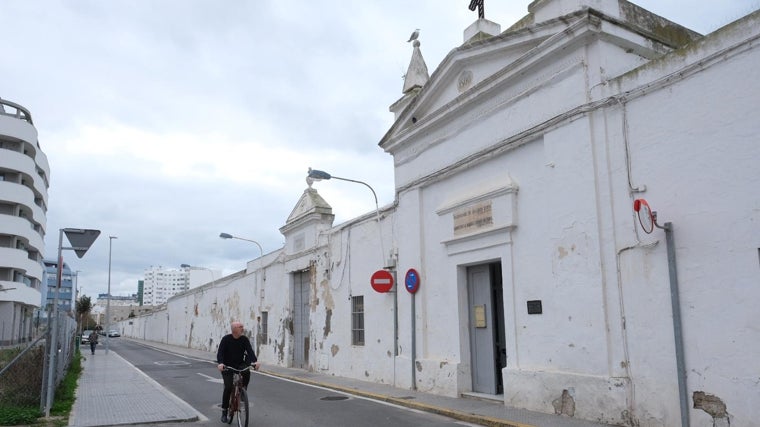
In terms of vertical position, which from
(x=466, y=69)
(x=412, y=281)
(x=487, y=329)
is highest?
(x=466, y=69)

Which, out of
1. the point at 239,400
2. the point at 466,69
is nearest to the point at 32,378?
the point at 239,400

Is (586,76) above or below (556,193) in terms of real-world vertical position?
above

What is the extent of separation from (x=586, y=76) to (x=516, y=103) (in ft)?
5.38

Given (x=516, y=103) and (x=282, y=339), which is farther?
(x=282, y=339)

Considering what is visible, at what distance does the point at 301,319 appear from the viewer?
20.6 meters

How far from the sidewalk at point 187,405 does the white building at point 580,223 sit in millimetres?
388

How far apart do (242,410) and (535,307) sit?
16.3 feet

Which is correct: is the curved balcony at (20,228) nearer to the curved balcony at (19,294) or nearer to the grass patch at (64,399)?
the curved balcony at (19,294)

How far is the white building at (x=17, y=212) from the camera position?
45219 millimetres

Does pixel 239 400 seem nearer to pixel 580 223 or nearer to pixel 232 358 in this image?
pixel 232 358

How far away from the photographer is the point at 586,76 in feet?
29.9

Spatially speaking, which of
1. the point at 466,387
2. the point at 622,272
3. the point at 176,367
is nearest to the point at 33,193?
the point at 176,367

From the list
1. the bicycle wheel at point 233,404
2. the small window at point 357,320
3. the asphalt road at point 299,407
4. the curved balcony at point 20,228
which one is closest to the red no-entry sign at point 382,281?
the small window at point 357,320

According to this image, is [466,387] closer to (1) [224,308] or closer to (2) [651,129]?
(2) [651,129]
